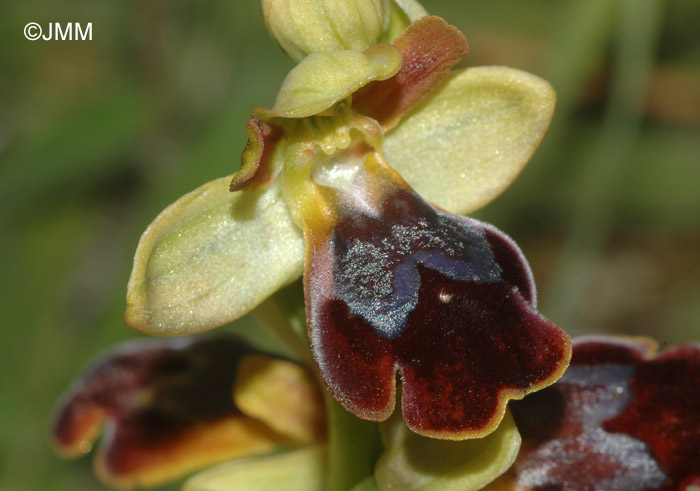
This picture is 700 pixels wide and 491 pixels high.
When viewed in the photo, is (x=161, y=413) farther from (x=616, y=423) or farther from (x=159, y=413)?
(x=616, y=423)

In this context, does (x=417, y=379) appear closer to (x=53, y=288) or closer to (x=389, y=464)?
(x=389, y=464)

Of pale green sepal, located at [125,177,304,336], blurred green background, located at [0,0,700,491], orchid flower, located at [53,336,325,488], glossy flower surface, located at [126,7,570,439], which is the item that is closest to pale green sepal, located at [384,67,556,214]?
glossy flower surface, located at [126,7,570,439]

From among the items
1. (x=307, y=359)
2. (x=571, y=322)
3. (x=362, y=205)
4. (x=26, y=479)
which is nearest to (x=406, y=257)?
(x=362, y=205)

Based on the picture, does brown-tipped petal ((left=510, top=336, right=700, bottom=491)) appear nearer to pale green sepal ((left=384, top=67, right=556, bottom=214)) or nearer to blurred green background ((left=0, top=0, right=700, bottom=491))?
pale green sepal ((left=384, top=67, right=556, bottom=214))

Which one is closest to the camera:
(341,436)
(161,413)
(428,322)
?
(428,322)

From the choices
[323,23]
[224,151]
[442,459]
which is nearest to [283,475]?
[442,459]

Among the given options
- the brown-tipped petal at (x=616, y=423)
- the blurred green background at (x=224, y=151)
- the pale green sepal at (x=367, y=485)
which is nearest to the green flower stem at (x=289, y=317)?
the pale green sepal at (x=367, y=485)
